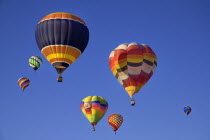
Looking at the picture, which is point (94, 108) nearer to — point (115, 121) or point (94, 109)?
point (94, 109)

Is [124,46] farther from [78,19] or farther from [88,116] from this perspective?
[88,116]

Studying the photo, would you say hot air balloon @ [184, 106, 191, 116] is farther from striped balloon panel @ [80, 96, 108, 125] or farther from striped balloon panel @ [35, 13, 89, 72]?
striped balloon panel @ [35, 13, 89, 72]

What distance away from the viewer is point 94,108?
43250 millimetres

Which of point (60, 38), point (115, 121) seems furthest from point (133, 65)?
point (115, 121)

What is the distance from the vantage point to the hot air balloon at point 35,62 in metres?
47.2

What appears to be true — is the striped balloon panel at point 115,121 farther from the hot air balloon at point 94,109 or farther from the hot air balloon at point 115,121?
the hot air balloon at point 94,109

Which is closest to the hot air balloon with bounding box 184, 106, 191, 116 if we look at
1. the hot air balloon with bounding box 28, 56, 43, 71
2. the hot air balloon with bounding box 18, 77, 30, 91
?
the hot air balloon with bounding box 28, 56, 43, 71

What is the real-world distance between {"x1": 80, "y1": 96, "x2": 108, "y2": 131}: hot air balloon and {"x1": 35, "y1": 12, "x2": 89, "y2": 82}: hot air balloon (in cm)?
858

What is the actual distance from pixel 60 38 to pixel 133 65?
6.01 m

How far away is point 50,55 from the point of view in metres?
35.3

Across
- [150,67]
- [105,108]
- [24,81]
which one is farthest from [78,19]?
[24,81]

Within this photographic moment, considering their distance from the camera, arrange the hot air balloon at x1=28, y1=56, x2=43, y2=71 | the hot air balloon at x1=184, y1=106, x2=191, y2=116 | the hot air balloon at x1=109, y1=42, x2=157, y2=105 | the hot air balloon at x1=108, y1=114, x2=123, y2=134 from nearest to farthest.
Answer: the hot air balloon at x1=109, y1=42, x2=157, y2=105 < the hot air balloon at x1=108, y1=114, x2=123, y2=134 < the hot air balloon at x1=28, y1=56, x2=43, y2=71 < the hot air balloon at x1=184, y1=106, x2=191, y2=116

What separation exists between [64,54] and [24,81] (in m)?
14.5

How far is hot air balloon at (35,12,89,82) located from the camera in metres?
34.9
